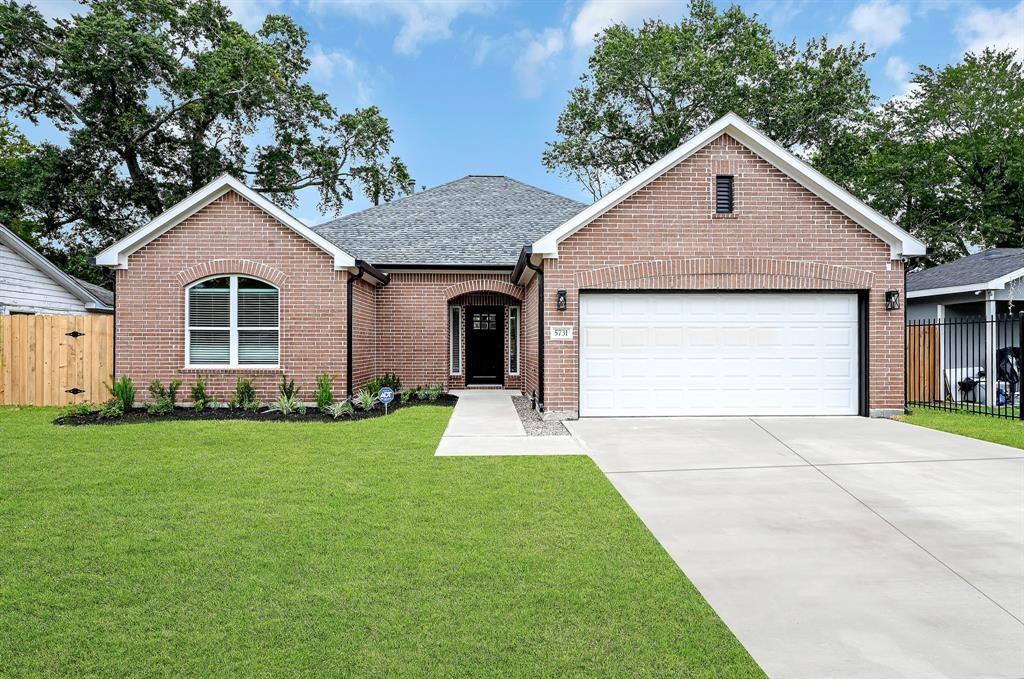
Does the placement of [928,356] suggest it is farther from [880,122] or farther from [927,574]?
[880,122]

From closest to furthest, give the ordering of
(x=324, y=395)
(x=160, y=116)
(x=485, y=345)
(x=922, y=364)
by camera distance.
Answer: (x=324, y=395)
(x=922, y=364)
(x=485, y=345)
(x=160, y=116)

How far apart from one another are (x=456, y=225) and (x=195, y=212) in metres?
7.62

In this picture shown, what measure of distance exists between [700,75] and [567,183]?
9.15 m

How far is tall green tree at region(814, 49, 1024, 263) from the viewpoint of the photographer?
29188 millimetres

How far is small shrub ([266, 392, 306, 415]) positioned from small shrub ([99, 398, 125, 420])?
2.65 metres

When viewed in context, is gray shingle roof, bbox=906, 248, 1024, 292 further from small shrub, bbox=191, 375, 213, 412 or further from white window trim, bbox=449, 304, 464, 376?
small shrub, bbox=191, 375, 213, 412

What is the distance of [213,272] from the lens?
12.6m

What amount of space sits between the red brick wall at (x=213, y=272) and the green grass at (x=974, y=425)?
38.9 feet

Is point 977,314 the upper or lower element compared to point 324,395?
upper

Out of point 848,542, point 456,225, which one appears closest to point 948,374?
point 848,542

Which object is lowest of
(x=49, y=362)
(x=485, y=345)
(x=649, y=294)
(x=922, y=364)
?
(x=922, y=364)

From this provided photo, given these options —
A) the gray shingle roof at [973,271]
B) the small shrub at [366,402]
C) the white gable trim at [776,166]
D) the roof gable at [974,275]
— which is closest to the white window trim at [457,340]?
the small shrub at [366,402]

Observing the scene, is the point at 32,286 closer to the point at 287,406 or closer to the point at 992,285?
the point at 287,406

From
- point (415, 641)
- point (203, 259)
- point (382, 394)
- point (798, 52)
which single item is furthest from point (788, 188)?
point (798, 52)
